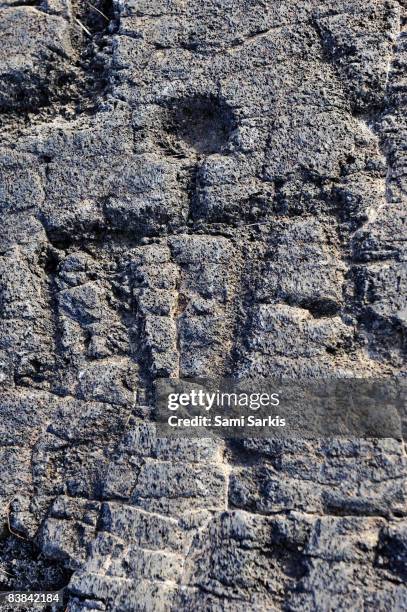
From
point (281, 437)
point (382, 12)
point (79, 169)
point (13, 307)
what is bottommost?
point (281, 437)

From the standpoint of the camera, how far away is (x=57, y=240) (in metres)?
2.02

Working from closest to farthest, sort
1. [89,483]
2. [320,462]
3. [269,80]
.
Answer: [320,462], [89,483], [269,80]

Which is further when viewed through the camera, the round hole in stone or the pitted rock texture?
the round hole in stone

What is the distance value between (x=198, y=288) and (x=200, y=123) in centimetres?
47

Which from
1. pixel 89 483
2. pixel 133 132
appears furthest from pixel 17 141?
pixel 89 483

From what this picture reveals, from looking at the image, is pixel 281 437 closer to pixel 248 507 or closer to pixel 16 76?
pixel 248 507

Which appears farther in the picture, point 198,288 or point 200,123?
point 200,123

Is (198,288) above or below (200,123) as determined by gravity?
below

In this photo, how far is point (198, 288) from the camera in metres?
1.85

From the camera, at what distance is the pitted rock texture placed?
1.59 meters

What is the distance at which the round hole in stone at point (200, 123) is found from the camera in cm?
197

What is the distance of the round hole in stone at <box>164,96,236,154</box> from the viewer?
1967mm

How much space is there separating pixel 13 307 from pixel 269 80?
86 cm

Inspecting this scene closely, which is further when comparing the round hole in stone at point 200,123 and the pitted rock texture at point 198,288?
the round hole in stone at point 200,123
